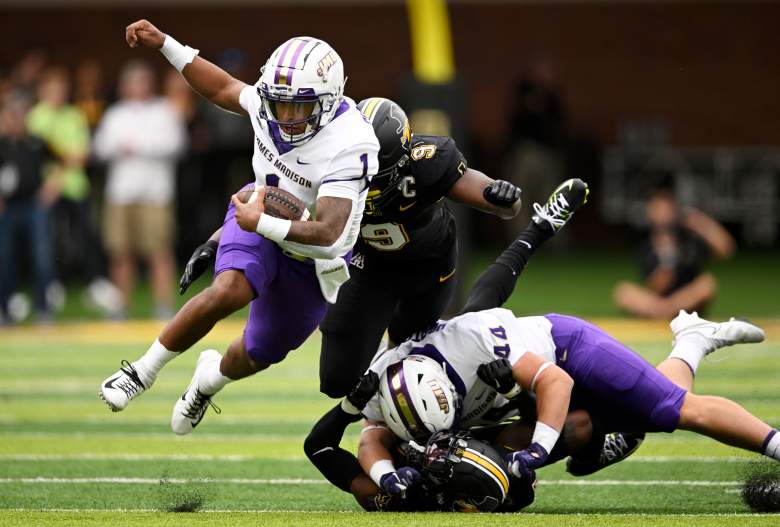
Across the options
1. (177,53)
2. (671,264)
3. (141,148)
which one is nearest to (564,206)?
(177,53)

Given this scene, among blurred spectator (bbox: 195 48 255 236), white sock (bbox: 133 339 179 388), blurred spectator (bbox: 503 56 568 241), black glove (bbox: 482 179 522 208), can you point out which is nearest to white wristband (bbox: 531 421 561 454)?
black glove (bbox: 482 179 522 208)

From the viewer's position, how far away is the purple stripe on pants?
541 centimetres

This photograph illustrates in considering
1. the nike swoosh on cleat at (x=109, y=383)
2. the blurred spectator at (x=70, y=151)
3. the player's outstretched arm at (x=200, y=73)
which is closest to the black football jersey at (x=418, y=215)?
the player's outstretched arm at (x=200, y=73)

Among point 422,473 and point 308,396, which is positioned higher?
point 422,473

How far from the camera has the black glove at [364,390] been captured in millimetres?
5438

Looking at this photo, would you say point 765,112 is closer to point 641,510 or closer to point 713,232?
point 713,232

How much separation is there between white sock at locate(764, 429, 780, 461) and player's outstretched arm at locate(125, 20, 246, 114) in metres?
2.71

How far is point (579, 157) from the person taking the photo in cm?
1884

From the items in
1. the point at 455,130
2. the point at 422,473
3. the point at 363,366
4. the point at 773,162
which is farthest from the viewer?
the point at 773,162

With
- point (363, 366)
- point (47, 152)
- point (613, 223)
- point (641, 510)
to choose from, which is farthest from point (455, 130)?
point (613, 223)

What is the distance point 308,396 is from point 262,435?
4.06 feet

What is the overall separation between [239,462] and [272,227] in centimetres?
173

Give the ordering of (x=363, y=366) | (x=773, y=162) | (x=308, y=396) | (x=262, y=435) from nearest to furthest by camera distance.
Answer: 1. (x=363, y=366)
2. (x=262, y=435)
3. (x=308, y=396)
4. (x=773, y=162)

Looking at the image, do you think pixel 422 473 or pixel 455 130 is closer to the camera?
pixel 422 473
